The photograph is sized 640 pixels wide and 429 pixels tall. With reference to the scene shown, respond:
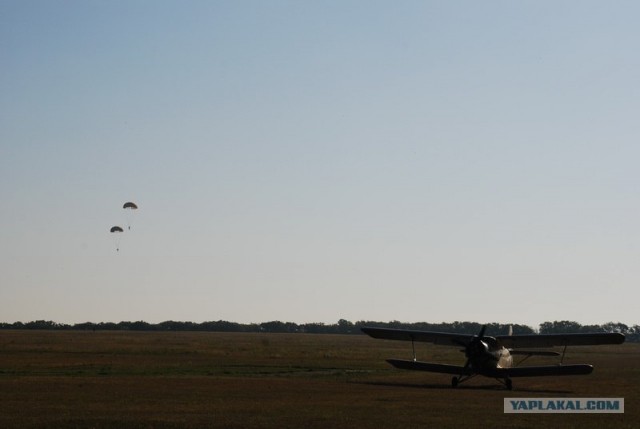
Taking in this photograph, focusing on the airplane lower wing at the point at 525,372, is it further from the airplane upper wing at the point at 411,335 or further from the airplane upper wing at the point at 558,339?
the airplane upper wing at the point at 411,335

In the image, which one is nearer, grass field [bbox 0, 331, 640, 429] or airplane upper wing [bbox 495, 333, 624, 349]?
grass field [bbox 0, 331, 640, 429]

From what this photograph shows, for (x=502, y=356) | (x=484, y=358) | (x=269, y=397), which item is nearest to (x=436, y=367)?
(x=484, y=358)

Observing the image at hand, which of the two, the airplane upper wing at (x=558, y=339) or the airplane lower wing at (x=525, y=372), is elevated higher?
the airplane upper wing at (x=558, y=339)

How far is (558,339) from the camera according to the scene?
3850 cm

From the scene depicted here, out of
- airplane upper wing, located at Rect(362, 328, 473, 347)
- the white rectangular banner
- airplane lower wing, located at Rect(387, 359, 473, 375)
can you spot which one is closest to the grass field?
the white rectangular banner

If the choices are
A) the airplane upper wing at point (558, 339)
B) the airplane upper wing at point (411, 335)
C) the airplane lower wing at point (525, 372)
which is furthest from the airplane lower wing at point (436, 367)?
the airplane upper wing at point (558, 339)

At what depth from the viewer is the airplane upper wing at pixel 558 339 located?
3653cm

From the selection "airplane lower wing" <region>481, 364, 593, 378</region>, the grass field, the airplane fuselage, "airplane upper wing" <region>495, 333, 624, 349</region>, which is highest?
"airplane upper wing" <region>495, 333, 624, 349</region>

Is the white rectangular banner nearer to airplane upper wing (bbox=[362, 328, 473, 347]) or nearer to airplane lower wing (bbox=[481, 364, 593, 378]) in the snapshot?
airplane lower wing (bbox=[481, 364, 593, 378])

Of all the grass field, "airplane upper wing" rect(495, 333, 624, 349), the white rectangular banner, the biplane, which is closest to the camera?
the grass field

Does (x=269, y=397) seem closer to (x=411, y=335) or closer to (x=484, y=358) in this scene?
(x=484, y=358)

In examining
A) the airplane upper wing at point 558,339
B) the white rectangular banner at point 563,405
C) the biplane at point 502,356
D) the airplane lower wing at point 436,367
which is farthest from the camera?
the airplane lower wing at point 436,367

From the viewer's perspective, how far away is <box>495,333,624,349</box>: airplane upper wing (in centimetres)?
3653

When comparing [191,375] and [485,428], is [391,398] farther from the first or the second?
[191,375]
